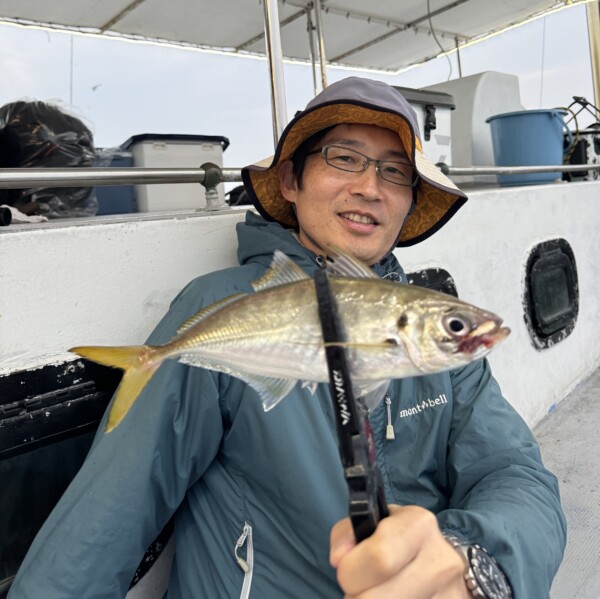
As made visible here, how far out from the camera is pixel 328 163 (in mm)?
1322

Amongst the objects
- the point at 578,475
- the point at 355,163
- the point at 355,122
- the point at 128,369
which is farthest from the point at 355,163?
the point at 578,475

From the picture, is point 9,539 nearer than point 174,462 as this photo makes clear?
No

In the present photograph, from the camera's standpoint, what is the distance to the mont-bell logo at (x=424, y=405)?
1431 millimetres

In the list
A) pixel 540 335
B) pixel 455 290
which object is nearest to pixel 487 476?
pixel 455 290

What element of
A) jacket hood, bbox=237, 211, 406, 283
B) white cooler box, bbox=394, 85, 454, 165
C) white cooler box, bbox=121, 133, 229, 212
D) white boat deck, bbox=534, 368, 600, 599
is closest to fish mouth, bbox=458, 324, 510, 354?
jacket hood, bbox=237, 211, 406, 283

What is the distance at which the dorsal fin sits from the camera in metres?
0.60

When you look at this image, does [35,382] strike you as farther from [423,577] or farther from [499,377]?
[499,377]

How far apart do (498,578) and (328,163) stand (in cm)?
97

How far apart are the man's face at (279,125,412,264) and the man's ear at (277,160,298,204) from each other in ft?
0.21

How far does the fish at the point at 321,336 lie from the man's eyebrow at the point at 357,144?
793 mm

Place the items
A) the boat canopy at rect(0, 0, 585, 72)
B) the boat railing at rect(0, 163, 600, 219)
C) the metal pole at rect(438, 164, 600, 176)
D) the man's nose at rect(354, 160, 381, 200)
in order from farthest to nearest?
the boat canopy at rect(0, 0, 585, 72), the metal pole at rect(438, 164, 600, 176), the boat railing at rect(0, 163, 600, 219), the man's nose at rect(354, 160, 381, 200)

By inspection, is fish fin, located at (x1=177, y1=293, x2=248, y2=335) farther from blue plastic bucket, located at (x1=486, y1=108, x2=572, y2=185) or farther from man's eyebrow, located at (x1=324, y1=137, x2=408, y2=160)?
blue plastic bucket, located at (x1=486, y1=108, x2=572, y2=185)

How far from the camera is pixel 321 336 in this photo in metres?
0.56

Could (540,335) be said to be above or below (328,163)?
below
